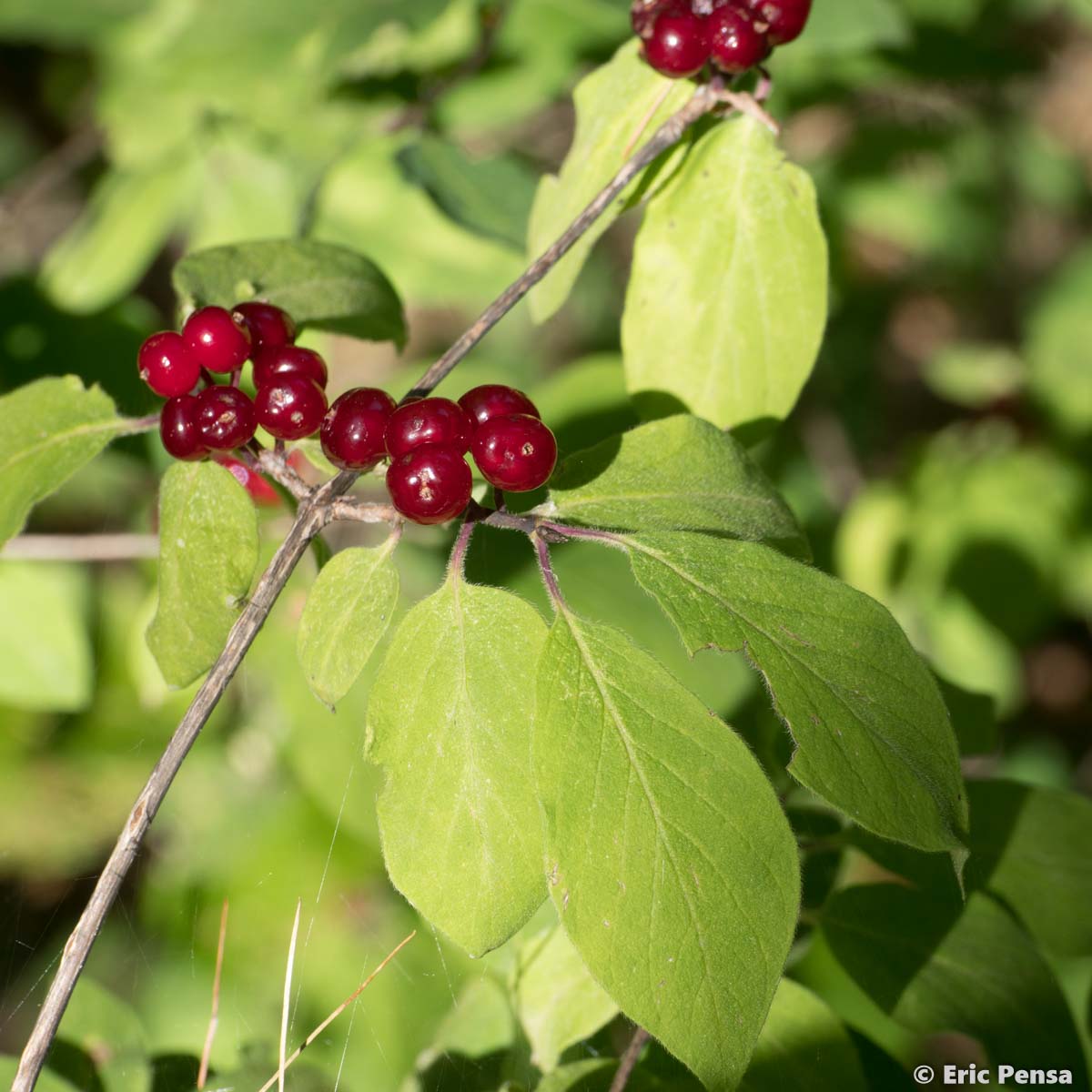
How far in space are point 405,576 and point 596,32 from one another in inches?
48.0

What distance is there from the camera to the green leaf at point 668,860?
791 millimetres

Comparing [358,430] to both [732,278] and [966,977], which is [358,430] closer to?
[732,278]

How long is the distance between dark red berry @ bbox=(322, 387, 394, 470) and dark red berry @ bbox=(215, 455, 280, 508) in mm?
324

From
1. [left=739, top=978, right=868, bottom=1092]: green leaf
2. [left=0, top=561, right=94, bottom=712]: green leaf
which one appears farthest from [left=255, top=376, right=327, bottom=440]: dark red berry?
[left=0, top=561, right=94, bottom=712]: green leaf

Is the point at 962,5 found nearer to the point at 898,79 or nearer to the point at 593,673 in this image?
the point at 898,79

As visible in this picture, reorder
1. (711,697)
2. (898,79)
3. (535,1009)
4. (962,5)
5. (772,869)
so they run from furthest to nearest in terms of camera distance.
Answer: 1. (962,5)
2. (898,79)
3. (711,697)
4. (535,1009)
5. (772,869)

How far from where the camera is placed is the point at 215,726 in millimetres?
2578

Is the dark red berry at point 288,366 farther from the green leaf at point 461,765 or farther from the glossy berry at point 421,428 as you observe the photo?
the green leaf at point 461,765

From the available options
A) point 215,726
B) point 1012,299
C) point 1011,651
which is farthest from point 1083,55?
point 215,726

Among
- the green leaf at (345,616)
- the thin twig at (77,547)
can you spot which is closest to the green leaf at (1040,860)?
the green leaf at (345,616)

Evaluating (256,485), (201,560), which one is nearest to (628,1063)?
(201,560)

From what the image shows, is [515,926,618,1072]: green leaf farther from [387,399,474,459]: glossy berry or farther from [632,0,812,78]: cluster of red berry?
[632,0,812,78]: cluster of red berry

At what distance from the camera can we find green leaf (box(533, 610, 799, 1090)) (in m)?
0.79

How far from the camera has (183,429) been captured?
1.02 m
